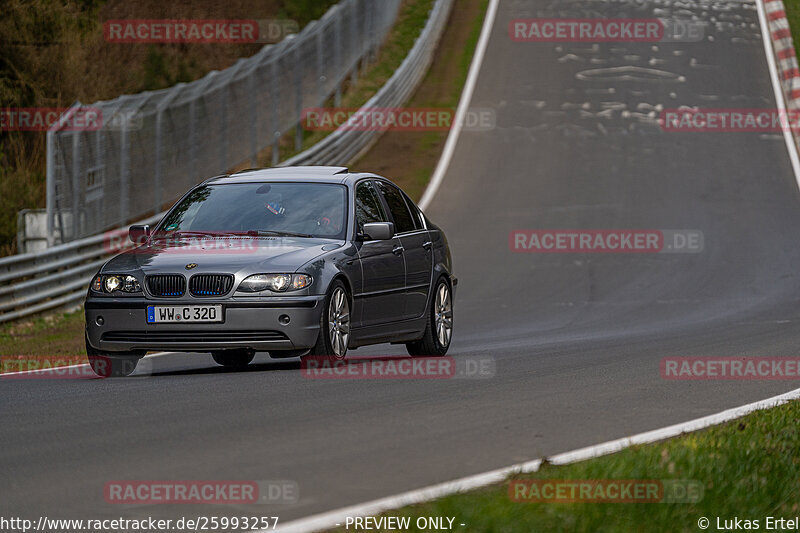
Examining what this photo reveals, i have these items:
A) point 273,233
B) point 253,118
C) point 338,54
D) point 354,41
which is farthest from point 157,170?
point 354,41

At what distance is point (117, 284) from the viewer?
10.4 meters

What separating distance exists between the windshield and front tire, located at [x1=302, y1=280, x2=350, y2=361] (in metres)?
0.69

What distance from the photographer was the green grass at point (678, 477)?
204 inches

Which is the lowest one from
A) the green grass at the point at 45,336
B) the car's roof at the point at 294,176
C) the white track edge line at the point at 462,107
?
the green grass at the point at 45,336

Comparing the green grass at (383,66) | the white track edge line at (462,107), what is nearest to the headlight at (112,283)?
the white track edge line at (462,107)

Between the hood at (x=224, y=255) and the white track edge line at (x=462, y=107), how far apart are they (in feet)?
56.3

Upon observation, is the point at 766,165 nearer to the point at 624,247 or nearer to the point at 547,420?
the point at 624,247

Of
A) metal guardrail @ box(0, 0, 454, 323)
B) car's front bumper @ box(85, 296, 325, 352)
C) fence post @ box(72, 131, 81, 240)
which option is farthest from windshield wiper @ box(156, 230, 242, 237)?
fence post @ box(72, 131, 81, 240)

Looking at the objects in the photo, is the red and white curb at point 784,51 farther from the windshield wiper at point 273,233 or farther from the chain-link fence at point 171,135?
the windshield wiper at point 273,233

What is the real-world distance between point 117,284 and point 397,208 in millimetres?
2987

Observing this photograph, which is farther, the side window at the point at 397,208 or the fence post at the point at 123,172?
the fence post at the point at 123,172

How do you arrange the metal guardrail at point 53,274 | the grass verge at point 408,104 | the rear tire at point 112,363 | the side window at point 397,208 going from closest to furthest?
the rear tire at point 112,363 → the side window at point 397,208 → the grass verge at point 408,104 → the metal guardrail at point 53,274

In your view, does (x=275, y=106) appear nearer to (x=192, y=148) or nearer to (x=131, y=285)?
(x=192, y=148)

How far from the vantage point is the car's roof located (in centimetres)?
1170
